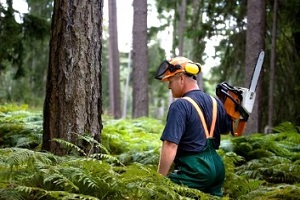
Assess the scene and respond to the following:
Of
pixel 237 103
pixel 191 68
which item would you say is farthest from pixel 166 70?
pixel 237 103

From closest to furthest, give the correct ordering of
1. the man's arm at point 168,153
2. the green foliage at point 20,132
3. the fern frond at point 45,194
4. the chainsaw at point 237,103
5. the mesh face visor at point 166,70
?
1. the fern frond at point 45,194
2. the man's arm at point 168,153
3. the mesh face visor at point 166,70
4. the chainsaw at point 237,103
5. the green foliage at point 20,132

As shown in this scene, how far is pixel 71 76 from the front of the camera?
4.43 meters

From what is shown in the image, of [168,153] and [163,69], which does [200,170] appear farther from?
[163,69]

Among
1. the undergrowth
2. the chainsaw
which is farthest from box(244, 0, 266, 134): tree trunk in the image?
the chainsaw

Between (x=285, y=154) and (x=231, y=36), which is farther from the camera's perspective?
A: (x=231, y=36)

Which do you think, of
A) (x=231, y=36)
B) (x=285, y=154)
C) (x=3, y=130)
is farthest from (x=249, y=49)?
(x=3, y=130)

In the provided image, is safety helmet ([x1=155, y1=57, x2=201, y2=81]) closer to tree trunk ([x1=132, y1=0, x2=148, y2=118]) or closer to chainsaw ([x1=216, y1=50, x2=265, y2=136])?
chainsaw ([x1=216, y1=50, x2=265, y2=136])

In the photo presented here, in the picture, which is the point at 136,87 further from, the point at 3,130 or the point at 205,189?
the point at 205,189

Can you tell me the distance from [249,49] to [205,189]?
659 centimetres

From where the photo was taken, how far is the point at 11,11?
35.3ft

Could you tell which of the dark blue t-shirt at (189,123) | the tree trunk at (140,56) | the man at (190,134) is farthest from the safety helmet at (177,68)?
the tree trunk at (140,56)

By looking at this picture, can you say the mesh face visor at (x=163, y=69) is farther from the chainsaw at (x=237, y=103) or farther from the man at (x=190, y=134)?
the chainsaw at (x=237, y=103)

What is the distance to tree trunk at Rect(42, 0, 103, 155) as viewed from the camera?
14.5 feet

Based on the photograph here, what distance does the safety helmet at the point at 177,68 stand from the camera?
12.8 feet
